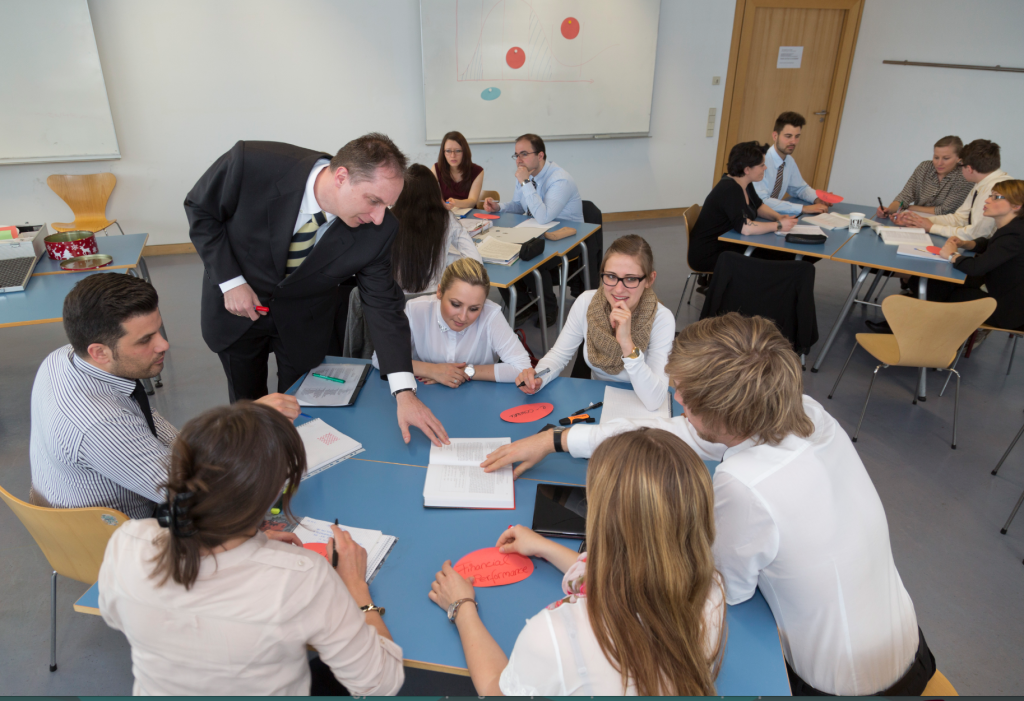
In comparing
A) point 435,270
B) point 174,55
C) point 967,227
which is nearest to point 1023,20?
point 967,227

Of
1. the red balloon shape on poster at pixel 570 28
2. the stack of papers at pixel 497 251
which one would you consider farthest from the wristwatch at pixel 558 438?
the red balloon shape on poster at pixel 570 28

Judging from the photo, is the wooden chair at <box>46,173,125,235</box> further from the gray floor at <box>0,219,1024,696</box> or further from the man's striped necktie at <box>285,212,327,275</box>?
the man's striped necktie at <box>285,212,327,275</box>

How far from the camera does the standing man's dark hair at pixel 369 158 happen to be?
1791 mm

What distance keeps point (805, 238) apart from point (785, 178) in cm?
127

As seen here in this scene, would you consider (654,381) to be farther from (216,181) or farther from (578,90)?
(578,90)

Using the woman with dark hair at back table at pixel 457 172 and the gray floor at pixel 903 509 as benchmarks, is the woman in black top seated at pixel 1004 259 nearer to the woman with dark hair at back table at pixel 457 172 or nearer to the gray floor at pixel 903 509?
the gray floor at pixel 903 509

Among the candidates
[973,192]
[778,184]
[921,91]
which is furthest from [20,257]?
[921,91]

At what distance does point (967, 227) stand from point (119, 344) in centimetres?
461

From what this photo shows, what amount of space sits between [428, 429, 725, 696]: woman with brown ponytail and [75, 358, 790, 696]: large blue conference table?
7.7 inches

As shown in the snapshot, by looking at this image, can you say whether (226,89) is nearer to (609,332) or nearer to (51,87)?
(51,87)

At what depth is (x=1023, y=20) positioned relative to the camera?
5.69 metres

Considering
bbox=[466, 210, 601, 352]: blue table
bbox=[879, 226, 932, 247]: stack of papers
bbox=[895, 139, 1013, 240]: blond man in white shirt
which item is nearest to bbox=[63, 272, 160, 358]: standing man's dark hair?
bbox=[466, 210, 601, 352]: blue table

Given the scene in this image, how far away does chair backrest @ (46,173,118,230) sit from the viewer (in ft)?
16.3

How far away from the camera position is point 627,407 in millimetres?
1944
